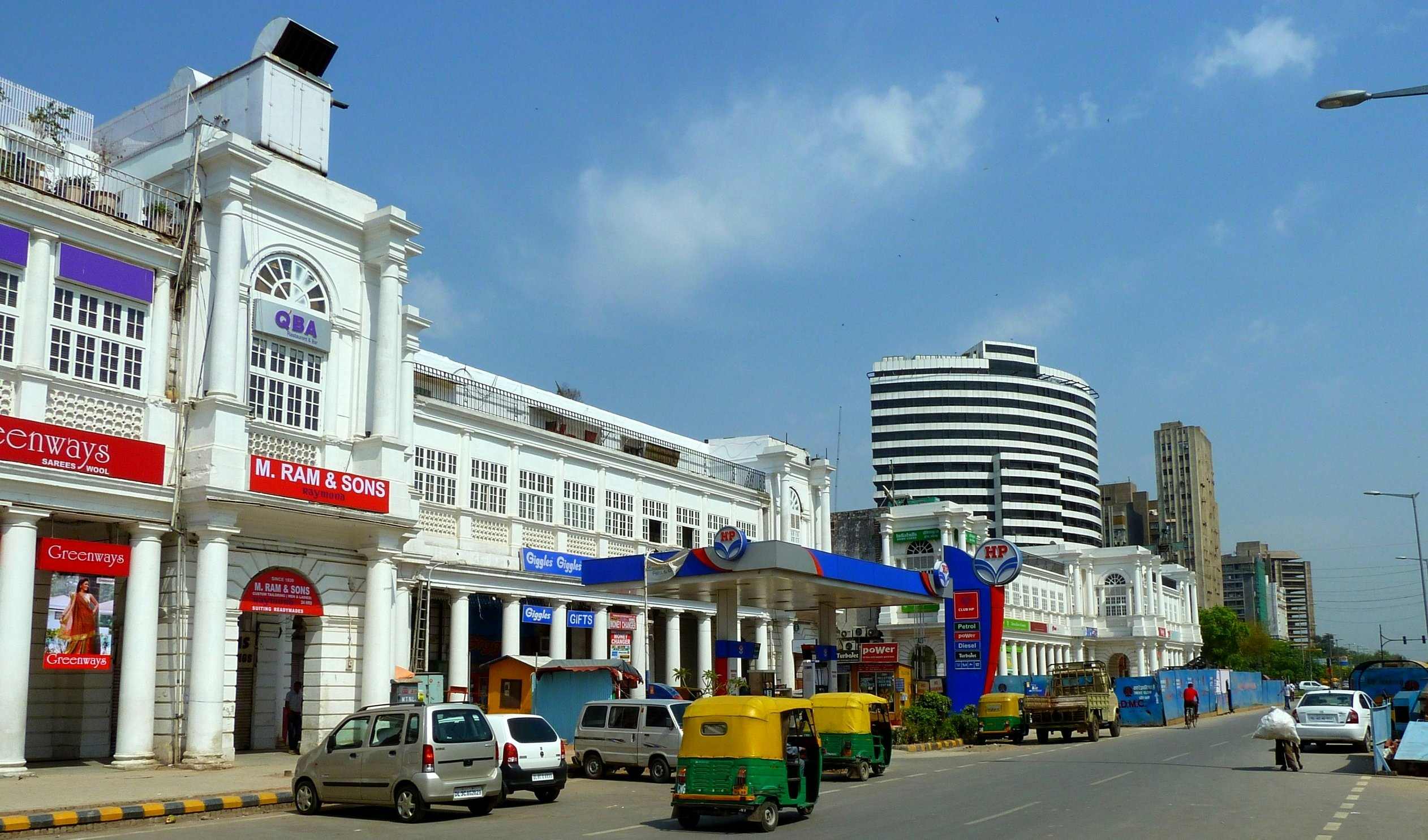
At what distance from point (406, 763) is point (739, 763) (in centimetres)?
480

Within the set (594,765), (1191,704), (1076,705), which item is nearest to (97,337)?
(594,765)

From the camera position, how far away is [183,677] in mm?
23719

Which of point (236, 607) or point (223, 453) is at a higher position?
point (223, 453)

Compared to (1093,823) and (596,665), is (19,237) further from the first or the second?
(1093,823)

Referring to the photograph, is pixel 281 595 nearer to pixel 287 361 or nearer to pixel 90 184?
pixel 287 361

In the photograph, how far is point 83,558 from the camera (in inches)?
869

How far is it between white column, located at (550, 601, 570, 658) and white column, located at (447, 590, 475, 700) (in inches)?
150

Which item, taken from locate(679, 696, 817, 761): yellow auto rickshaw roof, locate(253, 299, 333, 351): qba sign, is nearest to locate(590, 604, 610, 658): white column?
locate(253, 299, 333, 351): qba sign

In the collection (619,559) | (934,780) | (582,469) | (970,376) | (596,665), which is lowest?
(934,780)

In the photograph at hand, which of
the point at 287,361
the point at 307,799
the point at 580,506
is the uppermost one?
the point at 287,361

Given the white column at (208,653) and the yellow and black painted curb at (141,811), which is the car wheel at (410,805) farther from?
the white column at (208,653)

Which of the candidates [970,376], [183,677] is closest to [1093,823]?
[183,677]

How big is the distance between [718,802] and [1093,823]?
4.83 metres

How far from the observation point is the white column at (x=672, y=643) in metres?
45.9
